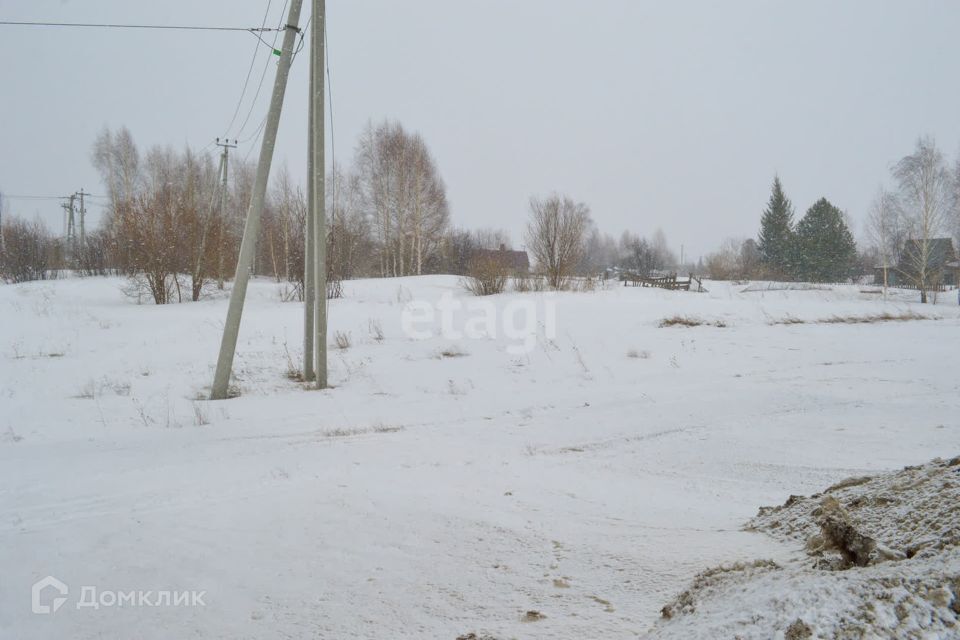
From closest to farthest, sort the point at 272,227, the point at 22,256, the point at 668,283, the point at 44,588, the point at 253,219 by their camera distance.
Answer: the point at 44,588 → the point at 253,219 → the point at 22,256 → the point at 668,283 → the point at 272,227

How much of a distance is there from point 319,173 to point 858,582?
819cm

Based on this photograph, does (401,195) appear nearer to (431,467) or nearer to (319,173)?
(319,173)

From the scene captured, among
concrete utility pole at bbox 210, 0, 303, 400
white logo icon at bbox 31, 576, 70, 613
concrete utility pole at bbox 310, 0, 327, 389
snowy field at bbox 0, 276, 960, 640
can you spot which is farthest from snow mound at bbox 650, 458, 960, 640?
concrete utility pole at bbox 210, 0, 303, 400

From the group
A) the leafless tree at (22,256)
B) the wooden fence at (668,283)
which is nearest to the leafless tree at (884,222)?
the wooden fence at (668,283)

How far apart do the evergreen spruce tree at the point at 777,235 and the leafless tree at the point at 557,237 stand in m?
30.9

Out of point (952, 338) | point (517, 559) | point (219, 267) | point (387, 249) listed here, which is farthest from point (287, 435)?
point (387, 249)

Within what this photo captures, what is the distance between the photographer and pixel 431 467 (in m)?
4.01

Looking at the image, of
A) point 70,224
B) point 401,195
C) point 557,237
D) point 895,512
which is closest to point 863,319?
point 557,237

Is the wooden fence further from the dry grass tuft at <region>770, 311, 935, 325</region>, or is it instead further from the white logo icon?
the white logo icon

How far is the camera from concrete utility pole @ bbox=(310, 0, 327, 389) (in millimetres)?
7738

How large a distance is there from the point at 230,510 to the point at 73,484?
1785mm

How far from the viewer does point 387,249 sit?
1302 inches

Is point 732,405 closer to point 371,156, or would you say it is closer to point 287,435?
point 287,435

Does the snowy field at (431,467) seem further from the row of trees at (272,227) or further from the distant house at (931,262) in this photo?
the distant house at (931,262)
